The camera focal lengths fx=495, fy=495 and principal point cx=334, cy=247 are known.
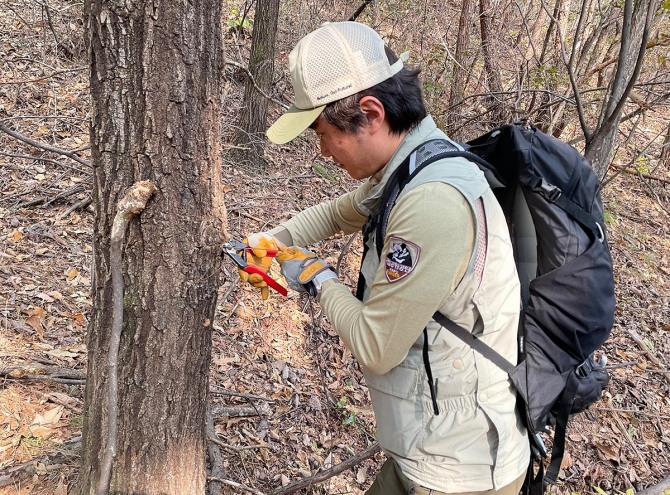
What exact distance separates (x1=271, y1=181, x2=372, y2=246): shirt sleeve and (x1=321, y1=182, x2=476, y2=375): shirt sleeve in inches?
29.9

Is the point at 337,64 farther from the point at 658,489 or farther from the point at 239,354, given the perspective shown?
the point at 658,489

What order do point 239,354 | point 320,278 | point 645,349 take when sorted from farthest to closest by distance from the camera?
1. point 645,349
2. point 239,354
3. point 320,278

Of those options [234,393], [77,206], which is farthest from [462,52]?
[234,393]

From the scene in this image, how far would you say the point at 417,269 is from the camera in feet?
4.48

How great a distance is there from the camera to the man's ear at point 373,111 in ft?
5.04

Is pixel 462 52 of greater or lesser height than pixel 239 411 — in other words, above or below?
above

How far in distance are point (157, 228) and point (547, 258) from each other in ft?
4.27

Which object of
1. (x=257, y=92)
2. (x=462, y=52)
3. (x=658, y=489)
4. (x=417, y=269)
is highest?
(x=417, y=269)

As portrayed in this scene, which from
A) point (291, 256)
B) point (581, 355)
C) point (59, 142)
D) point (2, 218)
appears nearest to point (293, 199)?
point (59, 142)

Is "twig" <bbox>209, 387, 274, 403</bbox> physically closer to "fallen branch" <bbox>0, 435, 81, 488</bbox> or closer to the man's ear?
"fallen branch" <bbox>0, 435, 81, 488</bbox>

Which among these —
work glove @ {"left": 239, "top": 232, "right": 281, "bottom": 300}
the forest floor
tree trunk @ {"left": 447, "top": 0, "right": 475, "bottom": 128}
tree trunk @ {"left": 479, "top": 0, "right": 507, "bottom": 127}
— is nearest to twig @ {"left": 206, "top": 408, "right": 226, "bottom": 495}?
the forest floor

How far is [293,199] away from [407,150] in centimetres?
380

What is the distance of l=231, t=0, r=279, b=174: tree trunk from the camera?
576 centimetres

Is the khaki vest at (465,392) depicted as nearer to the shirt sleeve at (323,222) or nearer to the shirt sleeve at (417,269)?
the shirt sleeve at (417,269)
